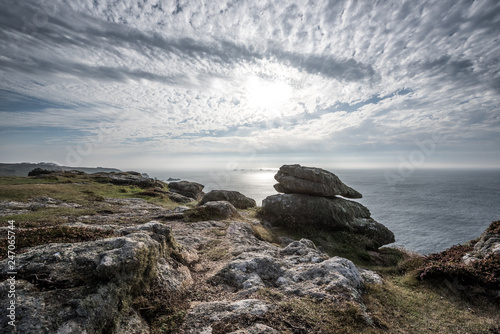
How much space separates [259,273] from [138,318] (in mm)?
4599

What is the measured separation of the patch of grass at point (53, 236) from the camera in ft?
24.7

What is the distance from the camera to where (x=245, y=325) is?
541cm

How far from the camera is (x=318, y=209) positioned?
78.2ft

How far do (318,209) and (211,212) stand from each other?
40.1 ft

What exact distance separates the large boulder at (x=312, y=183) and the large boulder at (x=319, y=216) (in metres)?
0.85

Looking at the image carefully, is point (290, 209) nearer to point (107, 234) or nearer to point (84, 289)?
point (107, 234)

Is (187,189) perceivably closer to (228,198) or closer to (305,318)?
(228,198)

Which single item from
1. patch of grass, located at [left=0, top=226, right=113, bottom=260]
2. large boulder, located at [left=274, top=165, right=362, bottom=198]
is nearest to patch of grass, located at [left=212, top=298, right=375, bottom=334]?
patch of grass, located at [left=0, top=226, right=113, bottom=260]

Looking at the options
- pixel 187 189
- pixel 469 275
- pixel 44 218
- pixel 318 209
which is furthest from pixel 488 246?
pixel 187 189

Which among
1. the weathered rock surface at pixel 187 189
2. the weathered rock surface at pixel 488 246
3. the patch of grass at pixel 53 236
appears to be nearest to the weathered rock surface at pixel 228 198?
the weathered rock surface at pixel 187 189

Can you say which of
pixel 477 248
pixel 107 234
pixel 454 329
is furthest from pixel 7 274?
pixel 477 248

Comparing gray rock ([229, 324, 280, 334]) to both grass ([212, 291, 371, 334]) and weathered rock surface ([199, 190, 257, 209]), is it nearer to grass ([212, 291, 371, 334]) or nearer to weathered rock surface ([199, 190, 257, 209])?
grass ([212, 291, 371, 334])

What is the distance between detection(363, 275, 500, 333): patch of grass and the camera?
664 cm

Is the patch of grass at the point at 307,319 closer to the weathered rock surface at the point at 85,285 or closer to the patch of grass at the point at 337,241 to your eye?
the weathered rock surface at the point at 85,285
